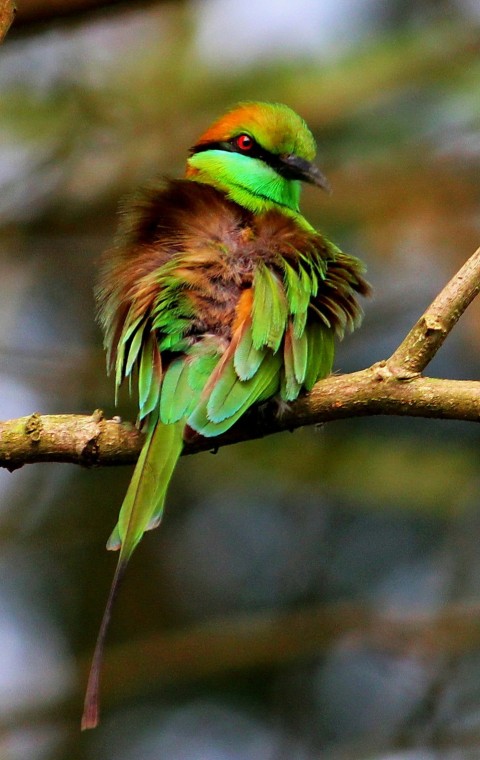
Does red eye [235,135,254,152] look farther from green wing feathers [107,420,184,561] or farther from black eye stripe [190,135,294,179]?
green wing feathers [107,420,184,561]

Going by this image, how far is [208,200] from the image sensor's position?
323 cm

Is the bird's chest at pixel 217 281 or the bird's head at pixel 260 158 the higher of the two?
the bird's head at pixel 260 158

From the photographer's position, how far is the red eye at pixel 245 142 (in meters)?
3.76

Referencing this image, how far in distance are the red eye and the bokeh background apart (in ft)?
4.98

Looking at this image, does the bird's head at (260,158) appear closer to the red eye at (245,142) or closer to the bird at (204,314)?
the red eye at (245,142)

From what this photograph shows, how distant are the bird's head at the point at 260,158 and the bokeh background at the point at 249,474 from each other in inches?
57.1

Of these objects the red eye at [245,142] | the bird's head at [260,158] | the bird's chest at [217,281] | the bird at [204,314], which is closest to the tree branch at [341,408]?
the bird at [204,314]

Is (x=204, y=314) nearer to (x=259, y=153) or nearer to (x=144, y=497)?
(x=144, y=497)

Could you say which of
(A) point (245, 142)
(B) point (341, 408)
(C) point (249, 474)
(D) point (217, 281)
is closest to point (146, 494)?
(B) point (341, 408)

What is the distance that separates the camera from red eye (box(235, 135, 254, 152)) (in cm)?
376

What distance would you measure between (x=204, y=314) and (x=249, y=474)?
333 centimetres

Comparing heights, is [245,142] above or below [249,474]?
above

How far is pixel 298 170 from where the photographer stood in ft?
12.1

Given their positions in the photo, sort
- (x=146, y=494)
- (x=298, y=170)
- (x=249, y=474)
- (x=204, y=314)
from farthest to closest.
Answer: (x=249, y=474) → (x=298, y=170) → (x=204, y=314) → (x=146, y=494)
